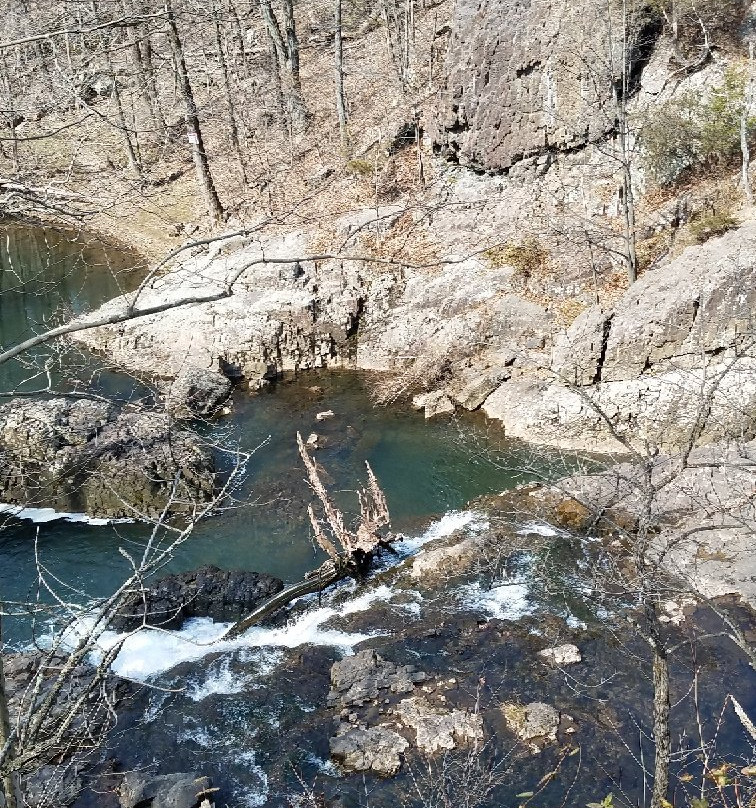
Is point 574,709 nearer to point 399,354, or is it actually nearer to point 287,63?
point 399,354

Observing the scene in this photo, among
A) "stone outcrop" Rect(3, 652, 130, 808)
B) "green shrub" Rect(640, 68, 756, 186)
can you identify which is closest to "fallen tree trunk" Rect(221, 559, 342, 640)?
"stone outcrop" Rect(3, 652, 130, 808)

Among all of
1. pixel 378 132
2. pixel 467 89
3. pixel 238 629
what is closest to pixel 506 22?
pixel 467 89

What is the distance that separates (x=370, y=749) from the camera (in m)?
9.05

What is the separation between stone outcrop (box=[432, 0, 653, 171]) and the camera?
63.8 ft

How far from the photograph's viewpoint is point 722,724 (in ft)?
30.2

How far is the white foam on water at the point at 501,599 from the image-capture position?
11.4 meters

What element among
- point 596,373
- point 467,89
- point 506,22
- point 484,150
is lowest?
point 596,373

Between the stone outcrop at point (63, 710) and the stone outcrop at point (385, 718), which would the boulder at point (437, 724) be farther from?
the stone outcrop at point (63, 710)

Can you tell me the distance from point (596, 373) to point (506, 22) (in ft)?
34.6

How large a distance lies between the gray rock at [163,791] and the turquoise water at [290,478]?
355 centimetres

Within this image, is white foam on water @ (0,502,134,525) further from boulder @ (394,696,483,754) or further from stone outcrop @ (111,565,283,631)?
boulder @ (394,696,483,754)

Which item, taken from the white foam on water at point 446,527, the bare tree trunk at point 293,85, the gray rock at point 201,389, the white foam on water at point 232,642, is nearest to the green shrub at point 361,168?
the bare tree trunk at point 293,85

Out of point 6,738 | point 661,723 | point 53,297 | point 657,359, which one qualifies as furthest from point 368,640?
point 53,297

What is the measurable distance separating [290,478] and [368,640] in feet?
14.5
